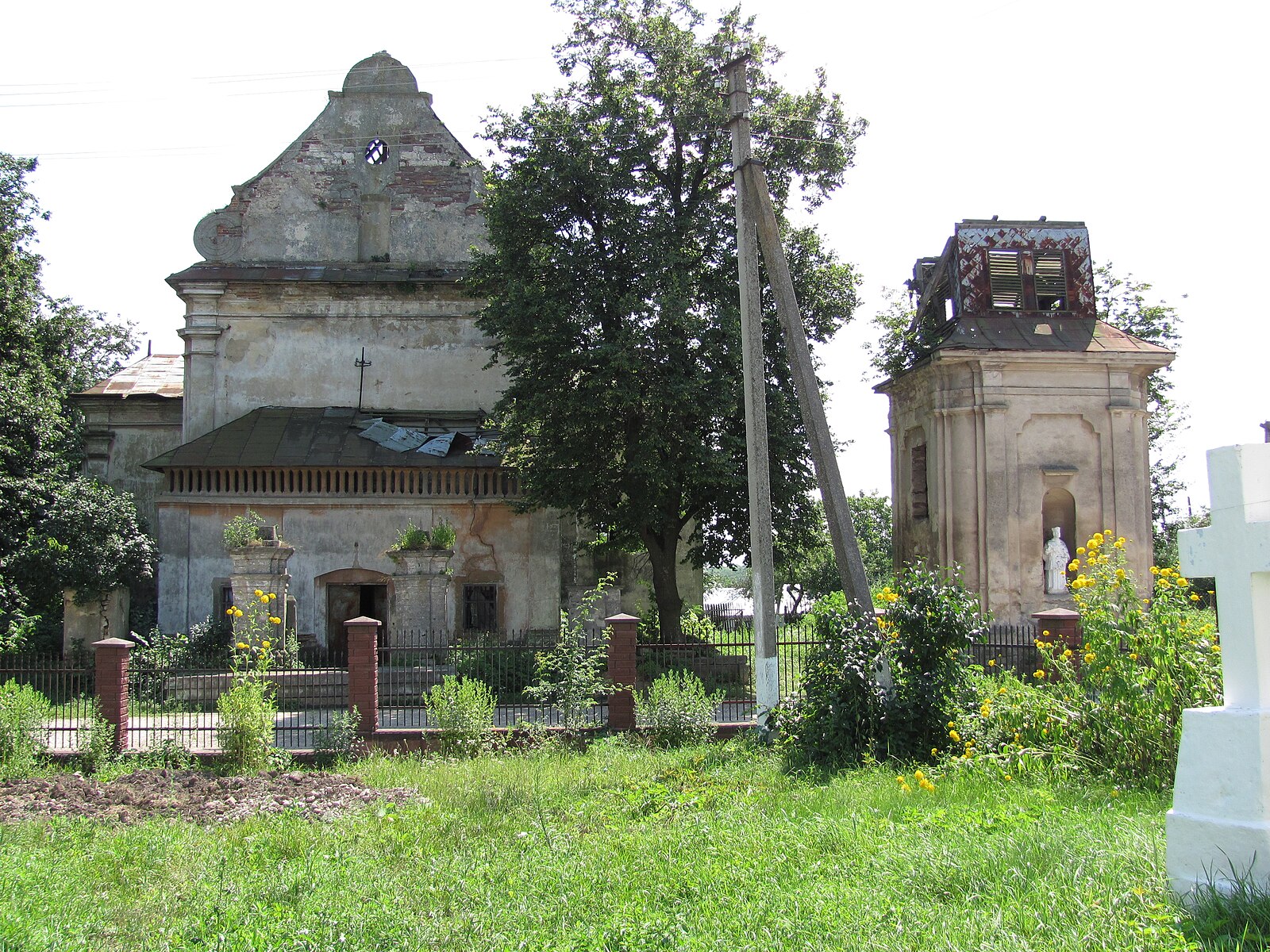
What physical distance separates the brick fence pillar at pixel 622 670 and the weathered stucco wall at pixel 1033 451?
7.62 m

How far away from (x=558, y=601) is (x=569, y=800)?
1283 cm

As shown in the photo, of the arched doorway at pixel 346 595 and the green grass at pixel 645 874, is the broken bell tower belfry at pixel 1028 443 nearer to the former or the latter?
the green grass at pixel 645 874

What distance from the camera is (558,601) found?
71.3 ft

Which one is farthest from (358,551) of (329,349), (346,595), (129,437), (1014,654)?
(1014,654)

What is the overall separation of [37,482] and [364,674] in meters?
12.1

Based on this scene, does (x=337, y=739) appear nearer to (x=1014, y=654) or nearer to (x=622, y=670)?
(x=622, y=670)

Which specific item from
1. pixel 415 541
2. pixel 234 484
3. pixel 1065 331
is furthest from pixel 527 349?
pixel 1065 331

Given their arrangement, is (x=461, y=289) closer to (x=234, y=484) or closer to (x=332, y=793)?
(x=234, y=484)

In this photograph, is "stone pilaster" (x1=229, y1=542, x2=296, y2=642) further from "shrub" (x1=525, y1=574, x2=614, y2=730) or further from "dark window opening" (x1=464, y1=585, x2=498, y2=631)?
"shrub" (x1=525, y1=574, x2=614, y2=730)

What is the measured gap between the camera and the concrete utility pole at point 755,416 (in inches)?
469

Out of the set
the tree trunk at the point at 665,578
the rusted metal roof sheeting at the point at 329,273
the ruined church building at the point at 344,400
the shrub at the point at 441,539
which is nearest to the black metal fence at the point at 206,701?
the shrub at the point at 441,539

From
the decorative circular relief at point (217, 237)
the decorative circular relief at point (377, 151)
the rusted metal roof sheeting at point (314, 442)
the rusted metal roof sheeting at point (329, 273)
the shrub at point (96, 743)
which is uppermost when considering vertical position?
the decorative circular relief at point (377, 151)

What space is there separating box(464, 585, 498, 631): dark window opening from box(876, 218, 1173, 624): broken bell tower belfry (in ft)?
29.5

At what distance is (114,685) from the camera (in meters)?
12.2
